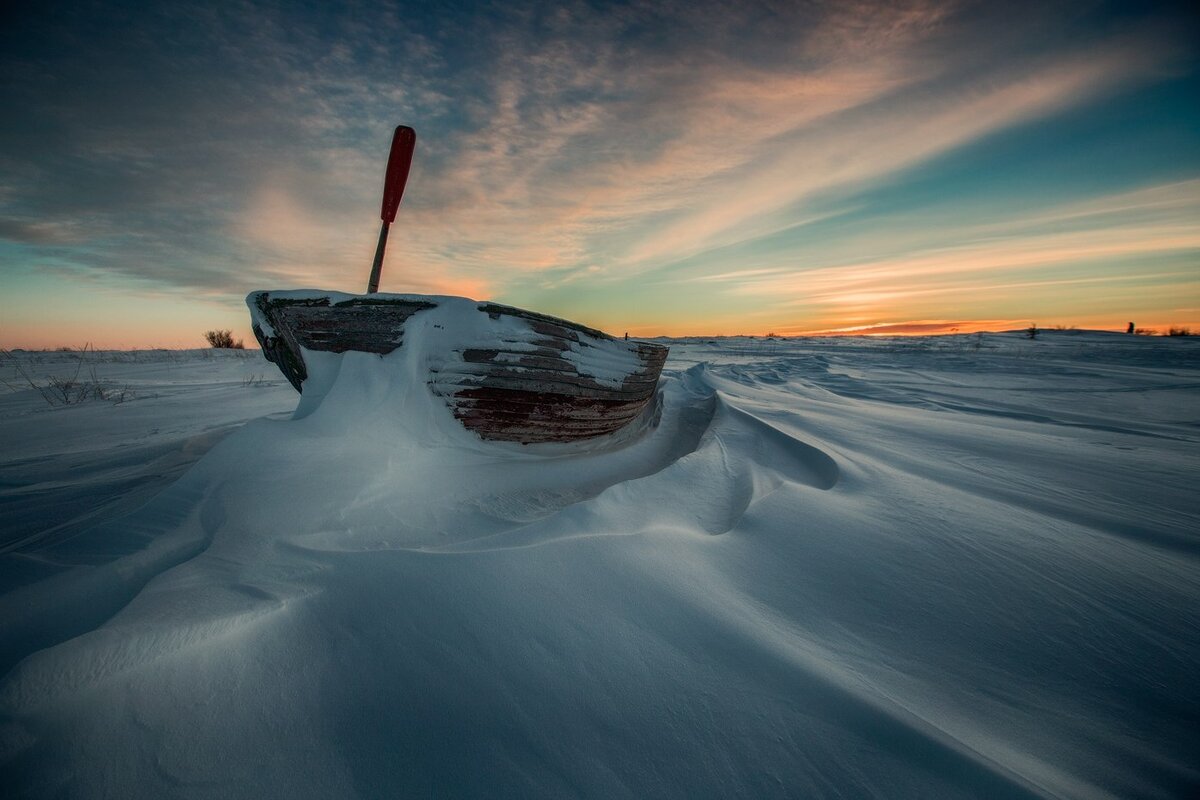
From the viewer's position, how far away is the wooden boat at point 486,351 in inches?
94.0

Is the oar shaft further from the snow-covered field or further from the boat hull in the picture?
the snow-covered field

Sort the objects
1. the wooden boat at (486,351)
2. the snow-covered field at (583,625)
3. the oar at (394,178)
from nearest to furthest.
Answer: the snow-covered field at (583,625) → the wooden boat at (486,351) → the oar at (394,178)

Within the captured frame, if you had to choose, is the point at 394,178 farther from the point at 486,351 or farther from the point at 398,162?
the point at 486,351

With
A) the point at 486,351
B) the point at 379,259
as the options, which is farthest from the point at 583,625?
the point at 379,259

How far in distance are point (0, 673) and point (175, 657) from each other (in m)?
0.37

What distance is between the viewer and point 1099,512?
1.78 m

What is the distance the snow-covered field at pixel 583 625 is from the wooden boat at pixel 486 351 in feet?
0.71

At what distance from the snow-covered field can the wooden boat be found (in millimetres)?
215

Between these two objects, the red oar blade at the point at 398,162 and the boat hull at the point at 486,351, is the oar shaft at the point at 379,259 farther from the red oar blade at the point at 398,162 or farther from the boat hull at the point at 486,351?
the boat hull at the point at 486,351

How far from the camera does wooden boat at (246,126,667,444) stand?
2.39m

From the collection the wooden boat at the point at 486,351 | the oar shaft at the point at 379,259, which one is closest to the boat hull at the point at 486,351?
the wooden boat at the point at 486,351

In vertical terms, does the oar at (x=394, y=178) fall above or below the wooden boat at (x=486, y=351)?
above

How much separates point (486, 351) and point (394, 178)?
2.49 metres

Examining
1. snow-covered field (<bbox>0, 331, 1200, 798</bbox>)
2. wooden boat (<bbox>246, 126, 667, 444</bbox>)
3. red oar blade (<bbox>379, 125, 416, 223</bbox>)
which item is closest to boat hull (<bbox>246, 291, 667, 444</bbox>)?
Answer: wooden boat (<bbox>246, 126, 667, 444</bbox>)
